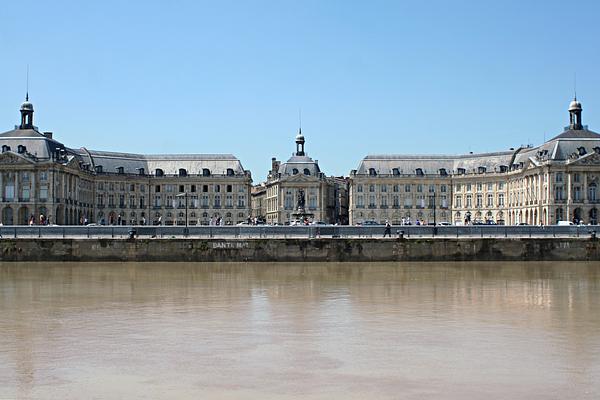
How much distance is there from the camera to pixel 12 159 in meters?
100

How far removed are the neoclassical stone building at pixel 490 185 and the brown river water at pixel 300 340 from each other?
68457 mm

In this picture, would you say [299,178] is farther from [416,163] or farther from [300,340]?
[300,340]

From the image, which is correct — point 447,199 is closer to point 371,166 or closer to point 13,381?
point 371,166

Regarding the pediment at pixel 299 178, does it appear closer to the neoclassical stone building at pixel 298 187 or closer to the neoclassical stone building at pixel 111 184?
the neoclassical stone building at pixel 298 187

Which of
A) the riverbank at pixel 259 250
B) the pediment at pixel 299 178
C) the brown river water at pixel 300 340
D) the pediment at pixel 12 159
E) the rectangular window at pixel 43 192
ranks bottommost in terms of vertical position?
the brown river water at pixel 300 340

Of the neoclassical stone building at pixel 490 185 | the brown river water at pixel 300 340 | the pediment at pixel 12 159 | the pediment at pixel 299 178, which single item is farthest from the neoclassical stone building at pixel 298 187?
the brown river water at pixel 300 340

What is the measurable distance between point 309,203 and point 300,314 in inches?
3931

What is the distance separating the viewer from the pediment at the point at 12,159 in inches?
3942

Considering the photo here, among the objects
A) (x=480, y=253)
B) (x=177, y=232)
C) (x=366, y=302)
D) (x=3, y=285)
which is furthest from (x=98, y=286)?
(x=480, y=253)

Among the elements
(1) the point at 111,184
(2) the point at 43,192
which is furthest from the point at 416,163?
(2) the point at 43,192

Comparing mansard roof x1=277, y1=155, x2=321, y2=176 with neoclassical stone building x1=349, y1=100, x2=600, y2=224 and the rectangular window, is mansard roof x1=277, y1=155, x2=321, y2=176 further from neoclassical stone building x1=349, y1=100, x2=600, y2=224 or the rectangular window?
the rectangular window

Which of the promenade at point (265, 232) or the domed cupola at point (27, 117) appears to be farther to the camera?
the domed cupola at point (27, 117)

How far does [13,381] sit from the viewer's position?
630 inches

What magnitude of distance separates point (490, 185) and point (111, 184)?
2062 inches
